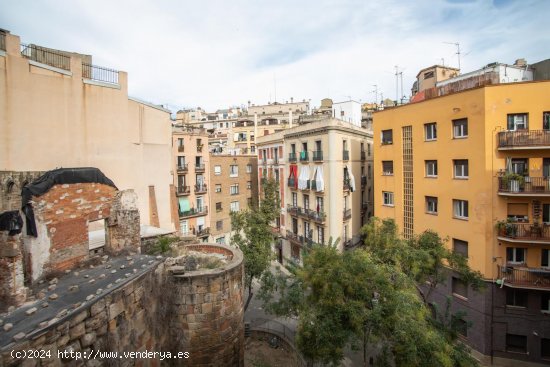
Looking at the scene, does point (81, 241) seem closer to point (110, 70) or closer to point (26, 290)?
point (26, 290)

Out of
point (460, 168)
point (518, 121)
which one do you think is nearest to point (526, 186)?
point (460, 168)

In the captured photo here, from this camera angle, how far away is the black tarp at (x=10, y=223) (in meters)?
6.89

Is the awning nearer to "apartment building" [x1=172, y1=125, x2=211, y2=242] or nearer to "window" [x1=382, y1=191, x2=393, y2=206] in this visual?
"apartment building" [x1=172, y1=125, x2=211, y2=242]

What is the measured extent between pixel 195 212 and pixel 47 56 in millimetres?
22666

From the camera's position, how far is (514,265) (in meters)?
16.6

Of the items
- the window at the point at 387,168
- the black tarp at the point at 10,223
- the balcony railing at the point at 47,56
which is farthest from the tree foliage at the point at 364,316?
the balcony railing at the point at 47,56

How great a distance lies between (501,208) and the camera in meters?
16.5

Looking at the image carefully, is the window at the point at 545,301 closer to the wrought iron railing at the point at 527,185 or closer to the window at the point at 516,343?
the window at the point at 516,343

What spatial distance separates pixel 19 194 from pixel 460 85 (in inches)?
881

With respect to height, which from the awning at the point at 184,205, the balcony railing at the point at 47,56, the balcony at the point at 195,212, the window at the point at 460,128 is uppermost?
the balcony railing at the point at 47,56

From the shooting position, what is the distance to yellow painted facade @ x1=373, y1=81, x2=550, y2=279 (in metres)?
→ 15.8

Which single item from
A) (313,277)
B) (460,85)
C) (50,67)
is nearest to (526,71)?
(460,85)

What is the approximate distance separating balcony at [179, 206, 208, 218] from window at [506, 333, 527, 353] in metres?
27.9

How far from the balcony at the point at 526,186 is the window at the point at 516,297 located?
5543 millimetres
